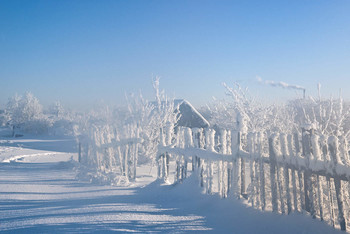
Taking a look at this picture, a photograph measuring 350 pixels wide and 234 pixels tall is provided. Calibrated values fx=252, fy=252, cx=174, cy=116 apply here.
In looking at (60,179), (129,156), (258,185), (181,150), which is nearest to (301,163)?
(258,185)

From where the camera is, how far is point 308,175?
325 centimetres

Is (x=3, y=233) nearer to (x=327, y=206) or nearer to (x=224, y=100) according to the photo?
(x=327, y=206)

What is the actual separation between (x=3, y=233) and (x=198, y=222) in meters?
2.60

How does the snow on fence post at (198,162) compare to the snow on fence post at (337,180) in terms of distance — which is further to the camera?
the snow on fence post at (198,162)

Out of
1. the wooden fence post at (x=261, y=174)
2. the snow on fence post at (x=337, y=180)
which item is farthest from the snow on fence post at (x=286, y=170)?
the snow on fence post at (x=337, y=180)

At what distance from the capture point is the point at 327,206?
3.25 m

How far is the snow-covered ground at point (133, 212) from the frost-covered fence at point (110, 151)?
69.6 inches

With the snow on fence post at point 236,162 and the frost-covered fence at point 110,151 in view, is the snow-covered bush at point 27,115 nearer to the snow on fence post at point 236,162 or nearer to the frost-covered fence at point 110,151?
the frost-covered fence at point 110,151

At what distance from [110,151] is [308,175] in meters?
6.91

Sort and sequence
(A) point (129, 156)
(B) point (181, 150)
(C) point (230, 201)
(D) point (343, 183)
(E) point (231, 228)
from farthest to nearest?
(A) point (129, 156) < (B) point (181, 150) < (C) point (230, 201) < (E) point (231, 228) < (D) point (343, 183)

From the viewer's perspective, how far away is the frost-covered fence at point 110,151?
26.3 feet

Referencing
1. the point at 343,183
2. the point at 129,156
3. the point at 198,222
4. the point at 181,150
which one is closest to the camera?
the point at 343,183

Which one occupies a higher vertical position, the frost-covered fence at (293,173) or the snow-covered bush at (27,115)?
the snow-covered bush at (27,115)

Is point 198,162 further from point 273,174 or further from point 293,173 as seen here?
point 293,173
